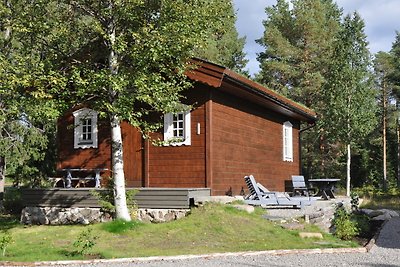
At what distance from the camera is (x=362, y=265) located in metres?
7.88

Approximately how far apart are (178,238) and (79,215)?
4206mm

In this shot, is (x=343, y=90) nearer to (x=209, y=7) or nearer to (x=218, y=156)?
(x=218, y=156)

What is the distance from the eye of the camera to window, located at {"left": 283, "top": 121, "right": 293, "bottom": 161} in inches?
778

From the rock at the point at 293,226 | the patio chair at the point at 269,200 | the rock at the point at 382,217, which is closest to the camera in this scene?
the rock at the point at 293,226

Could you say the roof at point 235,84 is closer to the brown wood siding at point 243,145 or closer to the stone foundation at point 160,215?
the brown wood siding at point 243,145

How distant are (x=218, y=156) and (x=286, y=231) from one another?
374 centimetres

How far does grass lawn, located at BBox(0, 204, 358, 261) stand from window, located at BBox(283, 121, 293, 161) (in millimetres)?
7579

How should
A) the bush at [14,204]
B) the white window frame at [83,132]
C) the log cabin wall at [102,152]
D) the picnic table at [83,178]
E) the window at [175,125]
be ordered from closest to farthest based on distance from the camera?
the window at [175,125] < the picnic table at [83,178] < the log cabin wall at [102,152] < the white window frame at [83,132] < the bush at [14,204]

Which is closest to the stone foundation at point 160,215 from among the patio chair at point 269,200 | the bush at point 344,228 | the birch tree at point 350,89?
the patio chair at point 269,200

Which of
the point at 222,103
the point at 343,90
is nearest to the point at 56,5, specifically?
the point at 222,103

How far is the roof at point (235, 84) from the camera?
13.0 m

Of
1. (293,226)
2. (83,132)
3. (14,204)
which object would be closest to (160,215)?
(293,226)

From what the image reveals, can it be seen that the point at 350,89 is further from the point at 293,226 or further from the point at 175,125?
the point at 293,226

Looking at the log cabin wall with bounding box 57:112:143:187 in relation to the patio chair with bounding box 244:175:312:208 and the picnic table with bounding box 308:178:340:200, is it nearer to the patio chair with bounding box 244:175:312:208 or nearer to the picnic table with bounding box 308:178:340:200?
the patio chair with bounding box 244:175:312:208
